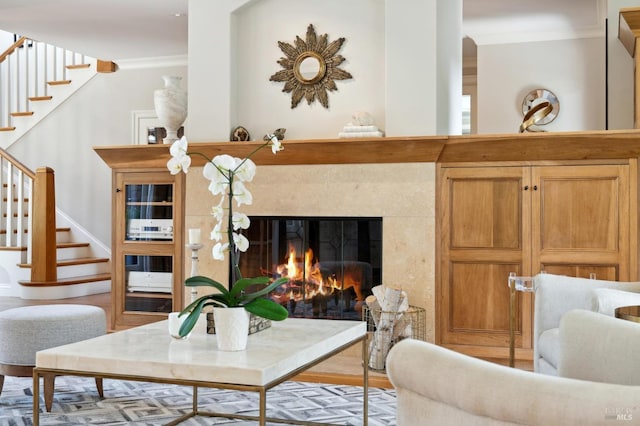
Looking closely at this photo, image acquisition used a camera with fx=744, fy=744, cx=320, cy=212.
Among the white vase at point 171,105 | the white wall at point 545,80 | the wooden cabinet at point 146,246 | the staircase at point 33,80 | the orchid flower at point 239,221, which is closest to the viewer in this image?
the orchid flower at point 239,221

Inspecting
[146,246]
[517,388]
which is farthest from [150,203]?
[517,388]

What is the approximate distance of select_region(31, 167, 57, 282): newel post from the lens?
7.73 metres

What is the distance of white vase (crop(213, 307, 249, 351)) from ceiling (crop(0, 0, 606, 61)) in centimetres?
383

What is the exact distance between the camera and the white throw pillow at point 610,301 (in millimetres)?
2713

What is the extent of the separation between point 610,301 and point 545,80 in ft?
16.5

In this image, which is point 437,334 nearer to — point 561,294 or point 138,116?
point 561,294

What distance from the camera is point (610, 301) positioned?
2.74 metres

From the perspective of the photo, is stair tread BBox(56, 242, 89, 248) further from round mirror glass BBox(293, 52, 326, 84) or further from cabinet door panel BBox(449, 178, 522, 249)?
cabinet door panel BBox(449, 178, 522, 249)

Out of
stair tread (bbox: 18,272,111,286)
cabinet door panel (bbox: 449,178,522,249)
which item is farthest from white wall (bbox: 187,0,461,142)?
stair tread (bbox: 18,272,111,286)

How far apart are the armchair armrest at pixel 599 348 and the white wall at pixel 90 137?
7367 millimetres

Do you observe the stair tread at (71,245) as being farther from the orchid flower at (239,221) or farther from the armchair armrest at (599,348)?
the armchair armrest at (599,348)

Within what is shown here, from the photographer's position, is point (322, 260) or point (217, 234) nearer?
point (217, 234)

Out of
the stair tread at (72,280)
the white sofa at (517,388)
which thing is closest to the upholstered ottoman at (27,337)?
the white sofa at (517,388)

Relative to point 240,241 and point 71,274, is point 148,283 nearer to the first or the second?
point 240,241
